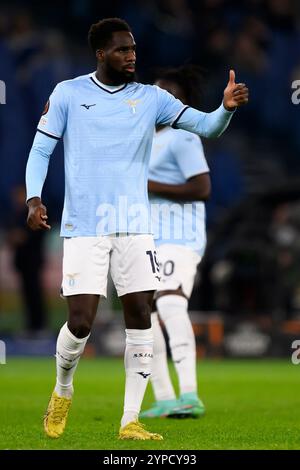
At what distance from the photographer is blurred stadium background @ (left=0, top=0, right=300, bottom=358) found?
16.4m

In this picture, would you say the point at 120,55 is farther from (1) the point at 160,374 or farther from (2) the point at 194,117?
(1) the point at 160,374

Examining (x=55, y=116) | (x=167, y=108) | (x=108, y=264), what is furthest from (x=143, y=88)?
(x=108, y=264)

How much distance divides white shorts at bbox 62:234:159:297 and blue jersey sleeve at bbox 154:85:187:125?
26.8 inches

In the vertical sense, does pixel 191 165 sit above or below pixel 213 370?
above

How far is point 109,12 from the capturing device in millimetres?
19453

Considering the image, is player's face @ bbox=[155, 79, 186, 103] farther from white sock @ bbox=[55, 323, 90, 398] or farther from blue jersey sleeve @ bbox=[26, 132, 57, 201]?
white sock @ bbox=[55, 323, 90, 398]

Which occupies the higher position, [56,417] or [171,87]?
[171,87]

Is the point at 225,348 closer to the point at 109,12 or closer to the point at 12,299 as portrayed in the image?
→ the point at 12,299

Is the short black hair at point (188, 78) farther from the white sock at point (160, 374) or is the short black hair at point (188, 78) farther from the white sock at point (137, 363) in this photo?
the white sock at point (137, 363)

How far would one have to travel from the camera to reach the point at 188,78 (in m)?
8.43

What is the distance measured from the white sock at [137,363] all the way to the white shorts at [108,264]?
254 millimetres

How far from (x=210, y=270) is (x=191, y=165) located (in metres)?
8.10

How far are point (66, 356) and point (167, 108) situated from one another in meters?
1.48
